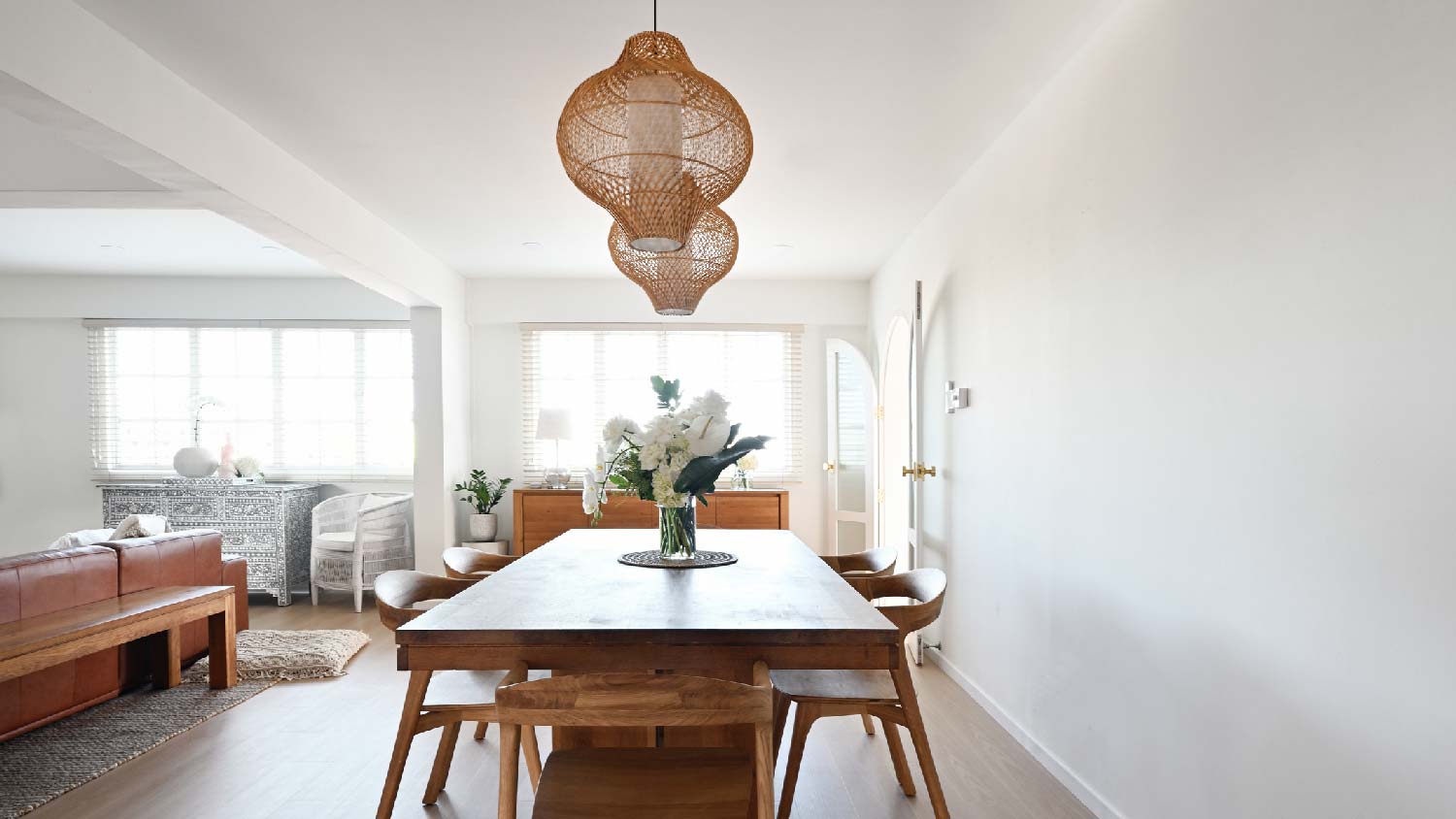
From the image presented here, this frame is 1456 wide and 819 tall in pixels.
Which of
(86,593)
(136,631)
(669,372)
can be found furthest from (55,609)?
(669,372)

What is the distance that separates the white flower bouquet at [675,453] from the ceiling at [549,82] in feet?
3.90

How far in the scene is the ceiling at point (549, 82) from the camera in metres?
2.62

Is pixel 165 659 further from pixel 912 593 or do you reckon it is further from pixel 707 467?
pixel 912 593

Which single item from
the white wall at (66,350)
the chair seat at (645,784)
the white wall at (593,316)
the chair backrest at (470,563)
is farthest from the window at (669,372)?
the chair seat at (645,784)

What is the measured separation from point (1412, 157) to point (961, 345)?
2.63 metres

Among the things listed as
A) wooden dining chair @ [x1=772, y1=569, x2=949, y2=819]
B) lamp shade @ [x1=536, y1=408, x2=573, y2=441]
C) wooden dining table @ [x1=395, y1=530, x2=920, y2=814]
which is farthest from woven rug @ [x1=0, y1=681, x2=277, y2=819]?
lamp shade @ [x1=536, y1=408, x2=573, y2=441]

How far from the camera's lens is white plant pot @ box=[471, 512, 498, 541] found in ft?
21.3

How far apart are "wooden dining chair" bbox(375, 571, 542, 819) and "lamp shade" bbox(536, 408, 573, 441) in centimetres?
355

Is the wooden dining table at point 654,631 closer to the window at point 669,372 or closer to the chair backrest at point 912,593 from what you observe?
the chair backrest at point 912,593

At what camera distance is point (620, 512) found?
6.47 m

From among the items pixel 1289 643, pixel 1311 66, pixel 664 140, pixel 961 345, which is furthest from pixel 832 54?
pixel 1289 643

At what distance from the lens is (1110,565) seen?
266 cm

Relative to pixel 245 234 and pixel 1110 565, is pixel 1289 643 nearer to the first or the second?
pixel 1110 565

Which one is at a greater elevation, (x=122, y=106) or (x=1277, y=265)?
(x=122, y=106)
